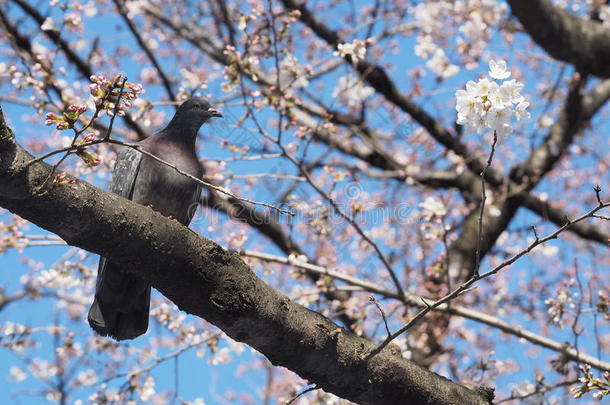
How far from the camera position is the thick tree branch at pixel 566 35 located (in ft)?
15.7

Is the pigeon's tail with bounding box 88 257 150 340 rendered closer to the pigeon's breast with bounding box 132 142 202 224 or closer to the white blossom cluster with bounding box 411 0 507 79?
the pigeon's breast with bounding box 132 142 202 224

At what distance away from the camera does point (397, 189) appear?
23.6ft

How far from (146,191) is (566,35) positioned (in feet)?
10.9

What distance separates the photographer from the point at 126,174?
12.7 ft

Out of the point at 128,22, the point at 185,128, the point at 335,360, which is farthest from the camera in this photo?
the point at 128,22

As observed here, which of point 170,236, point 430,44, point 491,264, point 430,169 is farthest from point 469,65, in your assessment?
point 170,236

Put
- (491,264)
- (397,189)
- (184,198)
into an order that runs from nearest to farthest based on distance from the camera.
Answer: (184,198), (397,189), (491,264)

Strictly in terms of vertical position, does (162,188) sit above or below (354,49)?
below

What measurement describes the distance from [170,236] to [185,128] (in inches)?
81.9

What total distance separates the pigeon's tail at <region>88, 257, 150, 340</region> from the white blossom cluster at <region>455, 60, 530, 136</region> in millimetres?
1926

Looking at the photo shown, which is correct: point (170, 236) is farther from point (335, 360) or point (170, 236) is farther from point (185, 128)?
point (185, 128)

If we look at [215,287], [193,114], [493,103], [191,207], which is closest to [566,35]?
[193,114]

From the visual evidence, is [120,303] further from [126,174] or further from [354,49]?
[354,49]

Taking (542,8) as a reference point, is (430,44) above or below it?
above
